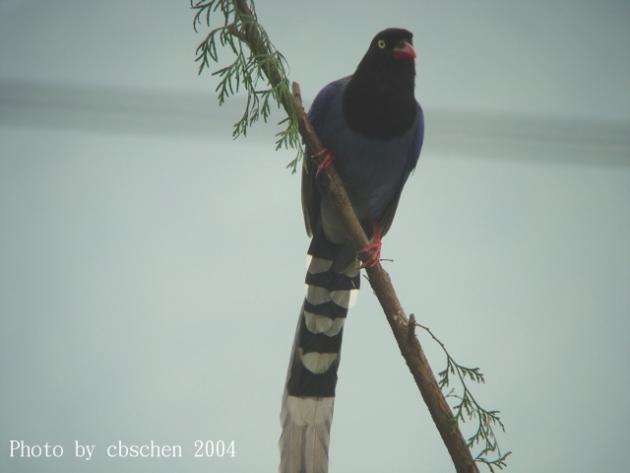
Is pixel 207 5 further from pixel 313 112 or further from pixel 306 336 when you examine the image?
pixel 306 336

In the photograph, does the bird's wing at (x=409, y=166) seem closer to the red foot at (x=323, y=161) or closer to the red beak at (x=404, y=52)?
the red beak at (x=404, y=52)

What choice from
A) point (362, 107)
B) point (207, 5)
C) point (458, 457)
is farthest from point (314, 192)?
point (458, 457)

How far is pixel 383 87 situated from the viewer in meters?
4.18

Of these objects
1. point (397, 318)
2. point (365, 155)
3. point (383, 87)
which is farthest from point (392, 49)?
point (397, 318)

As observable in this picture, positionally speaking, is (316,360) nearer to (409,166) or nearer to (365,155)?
(365,155)

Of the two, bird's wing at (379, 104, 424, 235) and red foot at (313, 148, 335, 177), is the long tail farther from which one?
red foot at (313, 148, 335, 177)

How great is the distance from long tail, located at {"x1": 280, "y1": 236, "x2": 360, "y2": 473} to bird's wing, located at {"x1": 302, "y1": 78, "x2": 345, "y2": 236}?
0.13 metres

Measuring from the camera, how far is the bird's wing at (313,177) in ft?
14.5

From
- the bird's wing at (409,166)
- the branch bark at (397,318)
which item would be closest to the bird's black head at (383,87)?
the bird's wing at (409,166)

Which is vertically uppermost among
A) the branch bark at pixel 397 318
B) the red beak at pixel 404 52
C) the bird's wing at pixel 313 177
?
the red beak at pixel 404 52

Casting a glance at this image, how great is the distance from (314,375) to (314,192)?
3.68ft

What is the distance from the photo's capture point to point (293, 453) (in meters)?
3.99

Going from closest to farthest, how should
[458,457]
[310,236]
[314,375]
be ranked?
[458,457]
[314,375]
[310,236]

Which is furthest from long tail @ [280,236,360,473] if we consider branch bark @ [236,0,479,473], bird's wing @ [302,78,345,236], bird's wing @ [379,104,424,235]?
branch bark @ [236,0,479,473]
